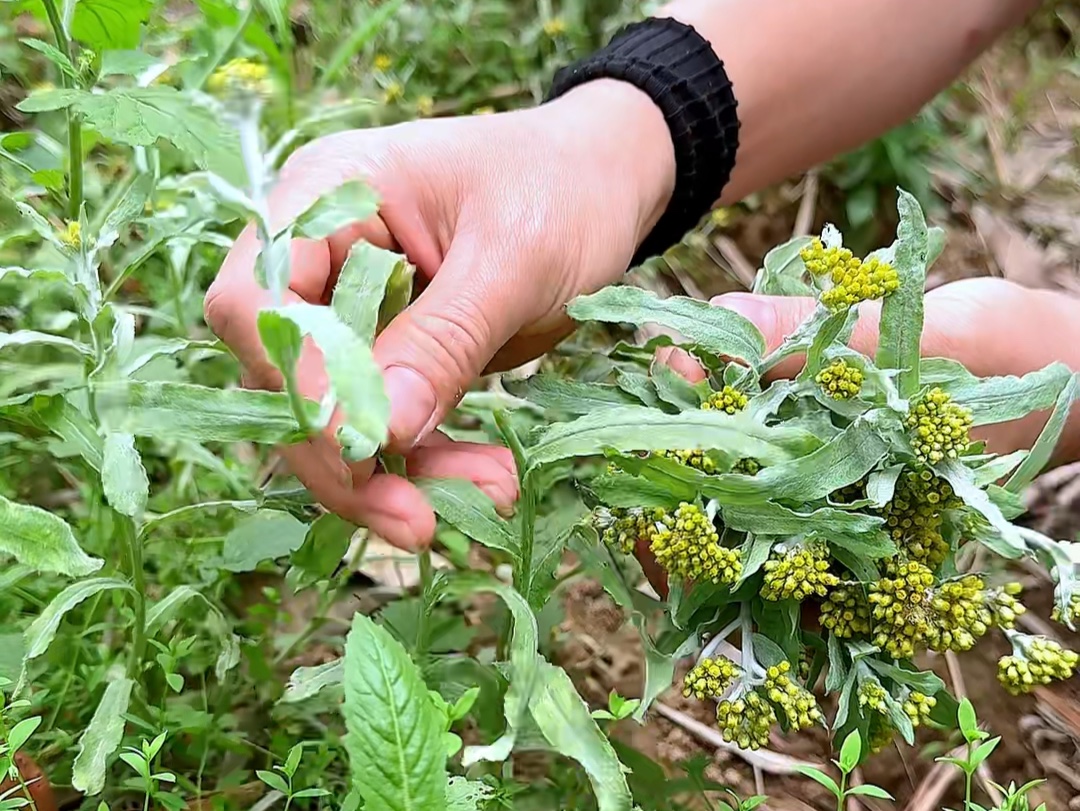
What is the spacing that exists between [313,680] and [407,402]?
0.27 meters

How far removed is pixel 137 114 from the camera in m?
0.80

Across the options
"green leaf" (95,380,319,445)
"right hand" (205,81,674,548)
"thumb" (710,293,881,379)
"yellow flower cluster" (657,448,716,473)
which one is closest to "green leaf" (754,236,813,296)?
"thumb" (710,293,881,379)

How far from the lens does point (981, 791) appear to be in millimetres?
1240

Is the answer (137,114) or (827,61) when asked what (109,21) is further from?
(827,61)

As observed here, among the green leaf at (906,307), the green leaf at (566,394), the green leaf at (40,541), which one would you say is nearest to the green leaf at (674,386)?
the green leaf at (566,394)

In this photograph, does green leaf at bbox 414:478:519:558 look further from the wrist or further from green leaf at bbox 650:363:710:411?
the wrist


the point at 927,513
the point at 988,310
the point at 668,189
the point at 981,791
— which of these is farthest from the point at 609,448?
the point at 981,791

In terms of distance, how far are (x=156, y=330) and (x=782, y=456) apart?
107cm

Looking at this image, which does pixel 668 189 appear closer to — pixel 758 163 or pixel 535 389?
pixel 758 163

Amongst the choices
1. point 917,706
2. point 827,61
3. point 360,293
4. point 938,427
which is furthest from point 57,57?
point 827,61

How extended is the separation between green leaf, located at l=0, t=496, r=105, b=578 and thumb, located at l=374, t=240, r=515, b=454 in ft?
0.84

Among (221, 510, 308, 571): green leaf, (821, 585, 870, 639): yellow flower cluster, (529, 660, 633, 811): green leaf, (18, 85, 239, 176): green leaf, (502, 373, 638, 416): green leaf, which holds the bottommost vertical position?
(221, 510, 308, 571): green leaf

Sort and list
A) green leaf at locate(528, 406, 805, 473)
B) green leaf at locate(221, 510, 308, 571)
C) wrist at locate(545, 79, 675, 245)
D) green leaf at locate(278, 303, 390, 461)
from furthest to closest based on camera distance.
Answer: wrist at locate(545, 79, 675, 245), green leaf at locate(221, 510, 308, 571), green leaf at locate(528, 406, 805, 473), green leaf at locate(278, 303, 390, 461)

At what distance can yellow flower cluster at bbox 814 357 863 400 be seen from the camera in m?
0.77
